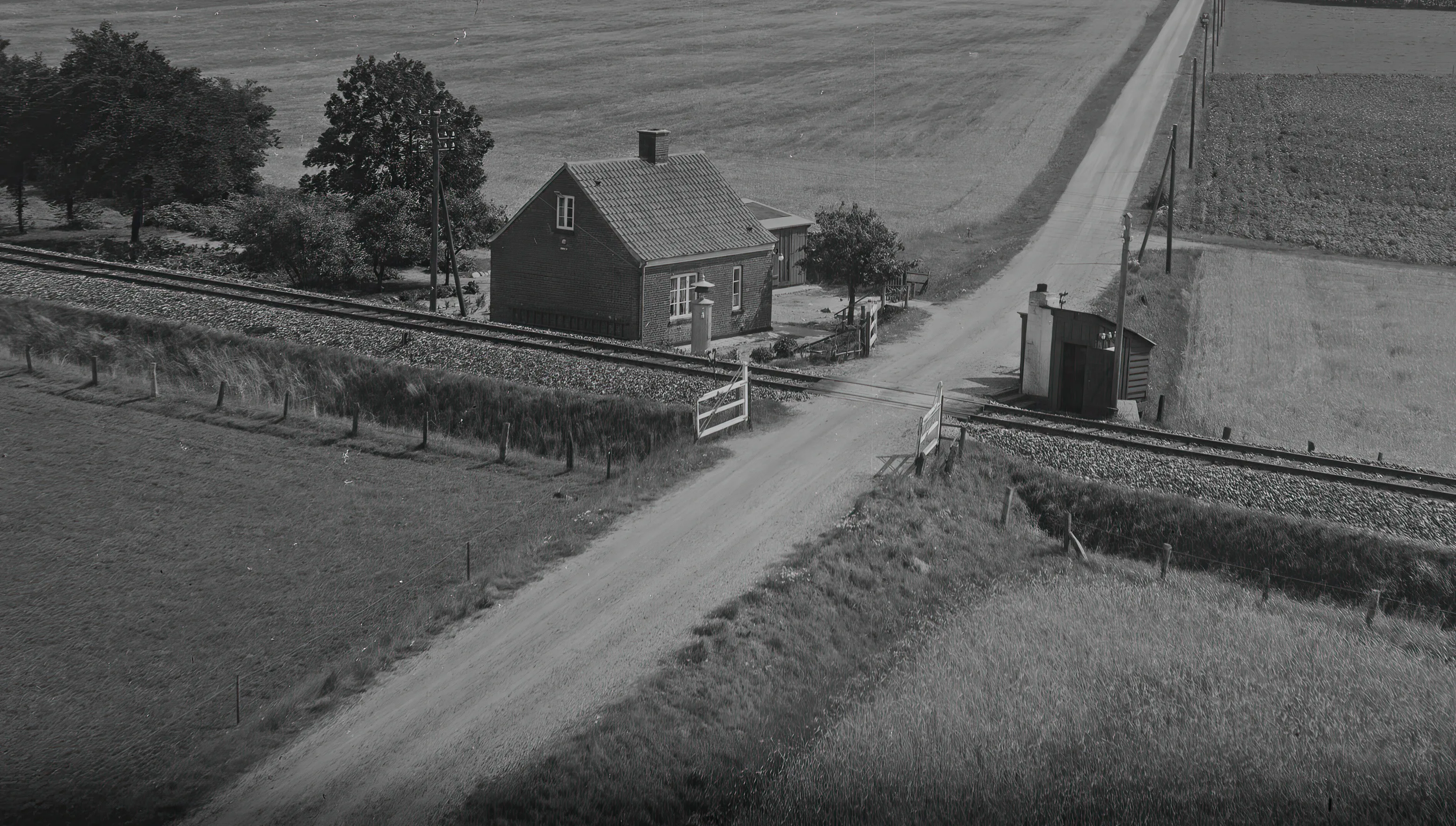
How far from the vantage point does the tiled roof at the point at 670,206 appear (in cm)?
4169

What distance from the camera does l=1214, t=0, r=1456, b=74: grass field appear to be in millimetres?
114125

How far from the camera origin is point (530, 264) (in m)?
43.8

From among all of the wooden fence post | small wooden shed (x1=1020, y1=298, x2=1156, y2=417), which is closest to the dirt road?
small wooden shed (x1=1020, y1=298, x2=1156, y2=417)

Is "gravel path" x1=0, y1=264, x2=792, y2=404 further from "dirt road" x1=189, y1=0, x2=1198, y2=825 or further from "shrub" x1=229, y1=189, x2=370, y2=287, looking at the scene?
"shrub" x1=229, y1=189, x2=370, y2=287

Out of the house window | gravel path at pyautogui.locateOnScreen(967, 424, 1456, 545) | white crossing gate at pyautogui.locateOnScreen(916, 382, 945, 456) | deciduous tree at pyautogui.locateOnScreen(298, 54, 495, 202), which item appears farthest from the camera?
deciduous tree at pyautogui.locateOnScreen(298, 54, 495, 202)

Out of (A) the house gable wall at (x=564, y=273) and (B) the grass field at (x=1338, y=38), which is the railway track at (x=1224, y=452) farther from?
(B) the grass field at (x=1338, y=38)

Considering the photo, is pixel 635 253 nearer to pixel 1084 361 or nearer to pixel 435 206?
pixel 435 206

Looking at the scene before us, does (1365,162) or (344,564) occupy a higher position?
(1365,162)

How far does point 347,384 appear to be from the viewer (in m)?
35.9

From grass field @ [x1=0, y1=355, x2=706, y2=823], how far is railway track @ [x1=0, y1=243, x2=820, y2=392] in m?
5.37

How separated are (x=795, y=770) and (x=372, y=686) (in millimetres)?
6638

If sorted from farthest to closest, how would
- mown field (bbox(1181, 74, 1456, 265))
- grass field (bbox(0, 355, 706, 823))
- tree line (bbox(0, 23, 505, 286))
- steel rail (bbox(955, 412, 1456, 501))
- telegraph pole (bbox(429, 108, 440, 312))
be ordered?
1. mown field (bbox(1181, 74, 1456, 265))
2. tree line (bbox(0, 23, 505, 286))
3. telegraph pole (bbox(429, 108, 440, 312))
4. steel rail (bbox(955, 412, 1456, 501))
5. grass field (bbox(0, 355, 706, 823))

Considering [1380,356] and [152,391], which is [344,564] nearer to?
[152,391]

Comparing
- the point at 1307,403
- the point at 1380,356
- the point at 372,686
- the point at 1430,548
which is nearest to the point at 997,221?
the point at 1380,356
